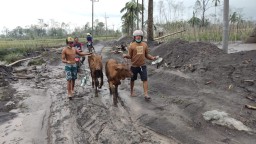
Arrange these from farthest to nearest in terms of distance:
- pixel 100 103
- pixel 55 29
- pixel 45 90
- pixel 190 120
Answer: pixel 55 29
pixel 45 90
pixel 100 103
pixel 190 120

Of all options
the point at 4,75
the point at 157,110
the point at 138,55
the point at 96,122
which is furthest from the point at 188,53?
the point at 4,75

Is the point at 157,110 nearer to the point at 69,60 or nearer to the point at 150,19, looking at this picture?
the point at 69,60

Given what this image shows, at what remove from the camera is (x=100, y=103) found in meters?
8.60

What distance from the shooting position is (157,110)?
7.57 m

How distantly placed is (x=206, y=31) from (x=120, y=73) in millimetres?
17256

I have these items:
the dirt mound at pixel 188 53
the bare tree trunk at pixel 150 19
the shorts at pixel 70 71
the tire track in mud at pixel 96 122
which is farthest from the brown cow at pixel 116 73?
the bare tree trunk at pixel 150 19

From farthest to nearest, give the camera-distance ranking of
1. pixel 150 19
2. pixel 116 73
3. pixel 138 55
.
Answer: pixel 150 19 < pixel 138 55 < pixel 116 73

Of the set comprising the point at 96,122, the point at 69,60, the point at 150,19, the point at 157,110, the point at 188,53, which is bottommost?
the point at 96,122

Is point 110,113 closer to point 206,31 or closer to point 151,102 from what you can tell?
point 151,102

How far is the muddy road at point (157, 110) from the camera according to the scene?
601 cm

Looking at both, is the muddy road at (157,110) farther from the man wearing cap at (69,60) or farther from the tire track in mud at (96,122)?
the man wearing cap at (69,60)

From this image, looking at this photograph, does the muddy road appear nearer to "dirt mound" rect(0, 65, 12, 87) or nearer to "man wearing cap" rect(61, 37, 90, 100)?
"man wearing cap" rect(61, 37, 90, 100)

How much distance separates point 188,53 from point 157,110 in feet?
19.4

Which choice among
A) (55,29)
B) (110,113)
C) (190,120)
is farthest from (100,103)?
(55,29)
